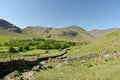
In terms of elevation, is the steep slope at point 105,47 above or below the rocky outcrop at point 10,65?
above

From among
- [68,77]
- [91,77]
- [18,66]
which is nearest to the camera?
[91,77]

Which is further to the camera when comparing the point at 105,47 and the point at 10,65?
the point at 105,47

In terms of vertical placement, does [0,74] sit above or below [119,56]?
below

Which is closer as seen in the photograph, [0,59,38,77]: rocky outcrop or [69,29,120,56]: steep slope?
[0,59,38,77]: rocky outcrop

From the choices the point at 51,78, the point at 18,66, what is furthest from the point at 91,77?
the point at 18,66

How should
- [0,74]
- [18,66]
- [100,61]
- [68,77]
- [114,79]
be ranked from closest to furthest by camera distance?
[114,79] < [68,77] < [0,74] < [100,61] < [18,66]

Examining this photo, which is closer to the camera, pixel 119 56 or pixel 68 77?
pixel 68 77

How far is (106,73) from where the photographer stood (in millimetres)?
25594

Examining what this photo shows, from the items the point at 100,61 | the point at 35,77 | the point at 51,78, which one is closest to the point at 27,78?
the point at 35,77

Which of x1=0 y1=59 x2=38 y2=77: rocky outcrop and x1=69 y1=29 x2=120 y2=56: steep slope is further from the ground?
x1=69 y1=29 x2=120 y2=56: steep slope

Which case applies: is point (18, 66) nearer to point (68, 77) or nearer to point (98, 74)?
point (68, 77)

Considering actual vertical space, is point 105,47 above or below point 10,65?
above

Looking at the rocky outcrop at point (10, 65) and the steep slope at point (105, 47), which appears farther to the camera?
the steep slope at point (105, 47)

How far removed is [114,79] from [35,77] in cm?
1077
